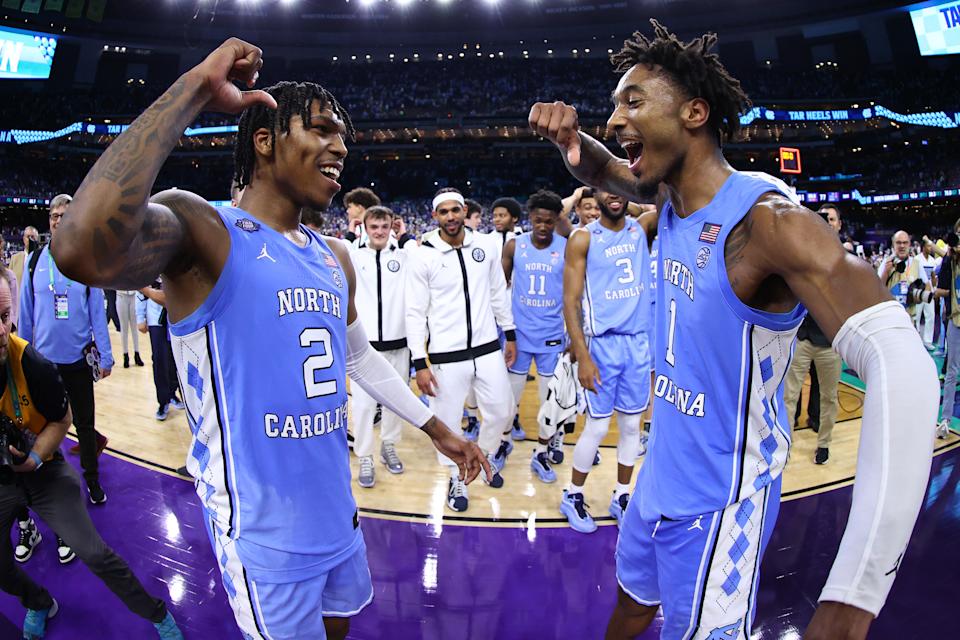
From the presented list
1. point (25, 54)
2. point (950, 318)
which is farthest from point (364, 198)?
point (25, 54)

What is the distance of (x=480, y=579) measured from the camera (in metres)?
3.27

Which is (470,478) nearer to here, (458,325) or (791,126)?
(458,325)

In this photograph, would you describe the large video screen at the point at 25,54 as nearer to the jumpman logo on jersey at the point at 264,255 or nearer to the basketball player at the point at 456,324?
the basketball player at the point at 456,324

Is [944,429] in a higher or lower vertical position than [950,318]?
lower

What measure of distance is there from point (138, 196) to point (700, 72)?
5.09 ft

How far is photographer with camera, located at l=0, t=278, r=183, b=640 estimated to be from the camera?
99.7 inches

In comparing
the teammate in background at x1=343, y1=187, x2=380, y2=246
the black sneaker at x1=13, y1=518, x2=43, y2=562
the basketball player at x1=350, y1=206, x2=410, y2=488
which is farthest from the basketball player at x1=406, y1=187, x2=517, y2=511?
the black sneaker at x1=13, y1=518, x2=43, y2=562

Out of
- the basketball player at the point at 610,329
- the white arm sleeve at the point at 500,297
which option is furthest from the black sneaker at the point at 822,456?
the white arm sleeve at the point at 500,297

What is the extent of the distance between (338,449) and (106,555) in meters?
1.71

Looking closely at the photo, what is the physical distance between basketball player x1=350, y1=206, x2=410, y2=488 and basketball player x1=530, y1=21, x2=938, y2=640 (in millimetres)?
2839

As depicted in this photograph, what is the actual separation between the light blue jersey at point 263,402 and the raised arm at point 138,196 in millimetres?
237

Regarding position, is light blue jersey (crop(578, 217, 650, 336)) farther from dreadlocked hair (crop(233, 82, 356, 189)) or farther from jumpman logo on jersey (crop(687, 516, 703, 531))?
dreadlocked hair (crop(233, 82, 356, 189))

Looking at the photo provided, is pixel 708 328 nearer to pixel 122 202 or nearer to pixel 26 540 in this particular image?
pixel 122 202

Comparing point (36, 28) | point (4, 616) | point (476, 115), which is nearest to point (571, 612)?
point (4, 616)
